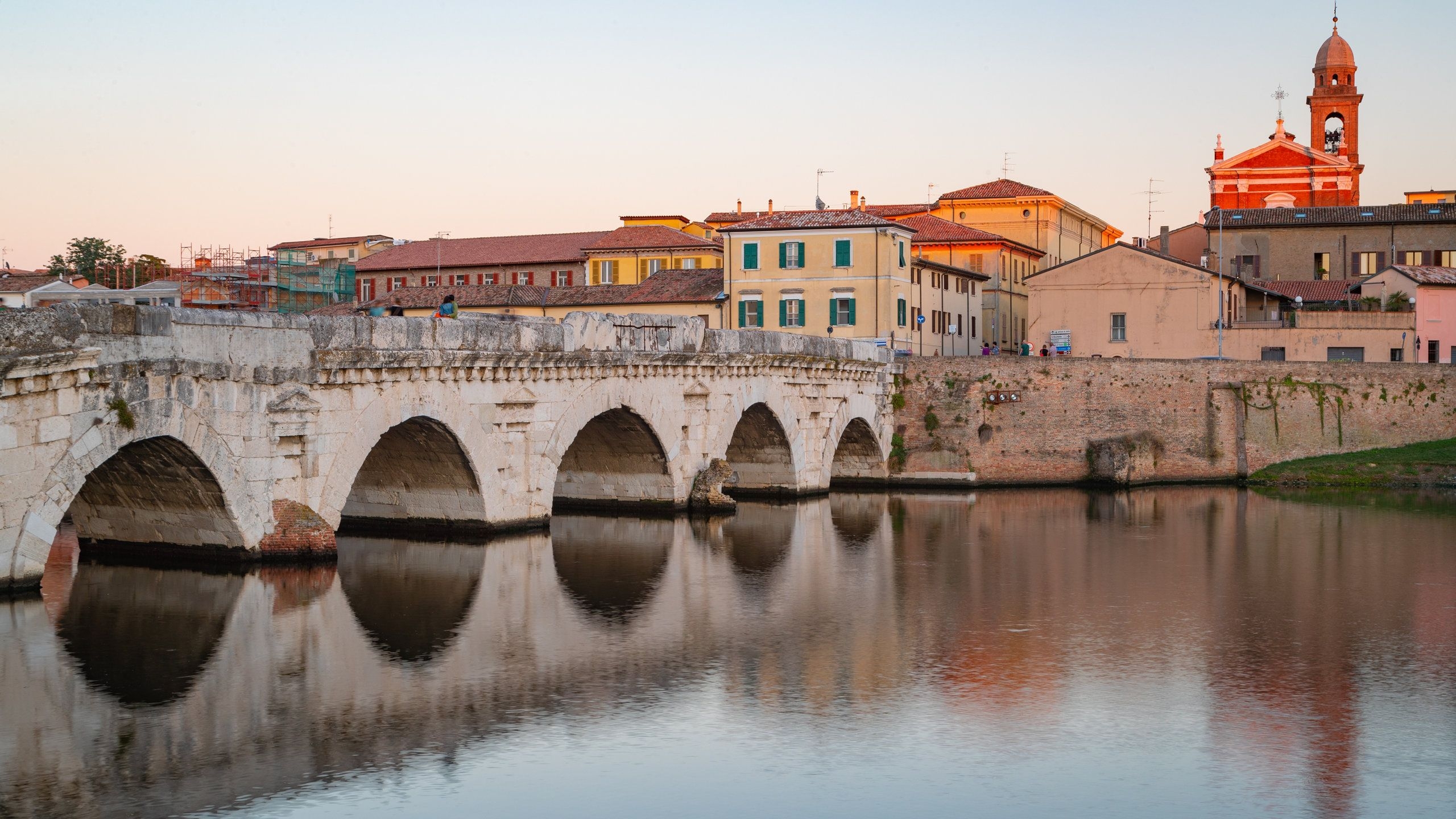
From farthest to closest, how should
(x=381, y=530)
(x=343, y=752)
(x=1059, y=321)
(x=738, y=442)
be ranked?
(x=1059, y=321) → (x=738, y=442) → (x=381, y=530) → (x=343, y=752)

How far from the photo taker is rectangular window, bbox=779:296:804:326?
162 feet

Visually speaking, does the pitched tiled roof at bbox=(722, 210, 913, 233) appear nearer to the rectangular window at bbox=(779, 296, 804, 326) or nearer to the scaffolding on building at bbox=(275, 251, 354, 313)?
the rectangular window at bbox=(779, 296, 804, 326)

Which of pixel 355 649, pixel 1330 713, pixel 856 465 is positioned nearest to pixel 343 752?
pixel 355 649

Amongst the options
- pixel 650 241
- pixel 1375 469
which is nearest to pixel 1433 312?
pixel 1375 469

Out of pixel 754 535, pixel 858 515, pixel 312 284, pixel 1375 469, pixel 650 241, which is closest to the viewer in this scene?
pixel 754 535

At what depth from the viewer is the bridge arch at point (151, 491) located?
719 inches

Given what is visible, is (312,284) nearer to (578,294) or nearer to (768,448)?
(578,294)

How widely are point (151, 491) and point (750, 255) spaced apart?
3033 centimetres

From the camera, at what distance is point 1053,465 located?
42531mm

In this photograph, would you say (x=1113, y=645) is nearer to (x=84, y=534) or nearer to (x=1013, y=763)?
(x=1013, y=763)

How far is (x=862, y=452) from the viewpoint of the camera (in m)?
41.6

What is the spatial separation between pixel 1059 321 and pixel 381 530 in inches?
1141

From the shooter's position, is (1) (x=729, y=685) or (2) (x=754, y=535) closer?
(1) (x=729, y=685)

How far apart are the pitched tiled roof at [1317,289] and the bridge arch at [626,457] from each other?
101ft
